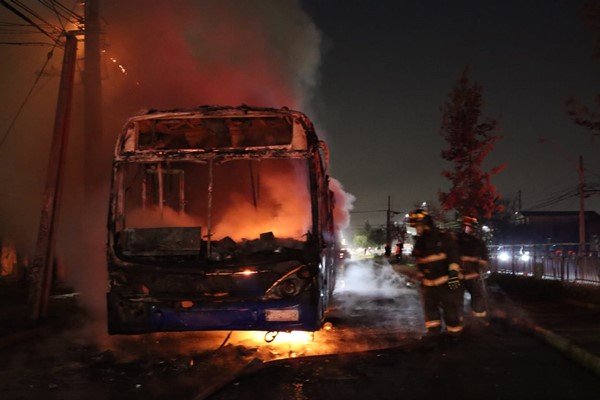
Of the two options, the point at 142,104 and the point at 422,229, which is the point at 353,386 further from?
the point at 142,104

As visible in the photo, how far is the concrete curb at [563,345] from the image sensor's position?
19.2ft

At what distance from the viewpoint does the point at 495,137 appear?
76.7 ft

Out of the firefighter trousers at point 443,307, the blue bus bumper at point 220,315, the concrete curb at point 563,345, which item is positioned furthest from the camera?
the firefighter trousers at point 443,307

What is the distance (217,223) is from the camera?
21.6 feet

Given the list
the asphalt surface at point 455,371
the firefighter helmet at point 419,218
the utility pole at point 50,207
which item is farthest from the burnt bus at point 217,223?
the utility pole at point 50,207

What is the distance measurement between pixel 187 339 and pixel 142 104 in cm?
973

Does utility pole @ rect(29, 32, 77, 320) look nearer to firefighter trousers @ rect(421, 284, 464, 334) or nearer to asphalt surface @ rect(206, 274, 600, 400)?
asphalt surface @ rect(206, 274, 600, 400)

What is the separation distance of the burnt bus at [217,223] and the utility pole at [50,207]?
12.1ft

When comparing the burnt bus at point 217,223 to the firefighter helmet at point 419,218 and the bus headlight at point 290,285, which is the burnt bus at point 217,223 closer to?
the bus headlight at point 290,285

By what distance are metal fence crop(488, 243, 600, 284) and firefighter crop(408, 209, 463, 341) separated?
692cm

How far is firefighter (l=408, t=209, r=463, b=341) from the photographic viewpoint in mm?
7062

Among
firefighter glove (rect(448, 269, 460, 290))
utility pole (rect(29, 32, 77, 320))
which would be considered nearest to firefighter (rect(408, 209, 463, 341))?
firefighter glove (rect(448, 269, 460, 290))

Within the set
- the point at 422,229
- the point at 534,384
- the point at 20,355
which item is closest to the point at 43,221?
the point at 20,355

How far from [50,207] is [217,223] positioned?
440cm
